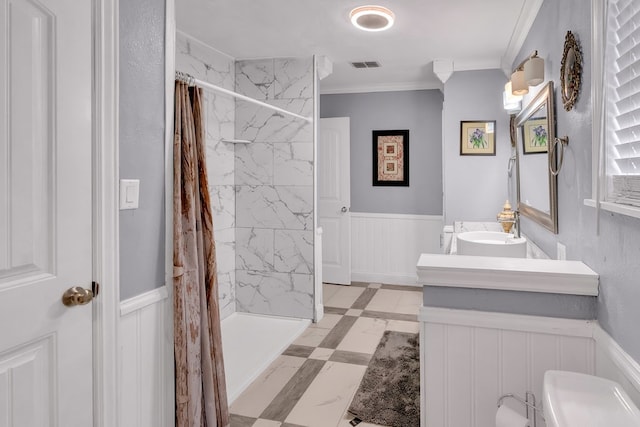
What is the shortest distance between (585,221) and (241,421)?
191 centimetres

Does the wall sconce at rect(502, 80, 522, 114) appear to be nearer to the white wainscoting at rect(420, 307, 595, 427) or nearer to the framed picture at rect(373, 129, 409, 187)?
the framed picture at rect(373, 129, 409, 187)

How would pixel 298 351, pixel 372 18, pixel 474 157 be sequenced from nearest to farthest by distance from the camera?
1. pixel 372 18
2. pixel 298 351
3. pixel 474 157

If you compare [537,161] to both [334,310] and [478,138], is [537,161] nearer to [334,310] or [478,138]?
[478,138]

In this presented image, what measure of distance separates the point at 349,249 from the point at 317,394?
9.08 feet

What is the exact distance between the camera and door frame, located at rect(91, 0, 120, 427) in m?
1.41

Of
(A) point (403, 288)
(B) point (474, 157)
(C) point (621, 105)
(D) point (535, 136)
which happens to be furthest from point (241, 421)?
(A) point (403, 288)

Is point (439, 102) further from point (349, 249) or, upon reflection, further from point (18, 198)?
point (18, 198)

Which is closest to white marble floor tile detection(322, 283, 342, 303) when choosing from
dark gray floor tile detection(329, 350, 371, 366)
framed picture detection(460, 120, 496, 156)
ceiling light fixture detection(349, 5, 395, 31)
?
dark gray floor tile detection(329, 350, 371, 366)

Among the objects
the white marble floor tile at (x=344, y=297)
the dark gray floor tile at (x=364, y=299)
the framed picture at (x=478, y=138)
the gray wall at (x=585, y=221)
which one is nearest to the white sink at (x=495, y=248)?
the gray wall at (x=585, y=221)

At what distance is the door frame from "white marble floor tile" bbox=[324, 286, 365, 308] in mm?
3187

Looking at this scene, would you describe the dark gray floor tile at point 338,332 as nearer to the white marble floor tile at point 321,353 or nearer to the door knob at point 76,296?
the white marble floor tile at point 321,353

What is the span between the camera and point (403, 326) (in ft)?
12.6

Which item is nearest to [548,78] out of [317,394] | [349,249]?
[317,394]

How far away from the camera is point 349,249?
5.30 metres
